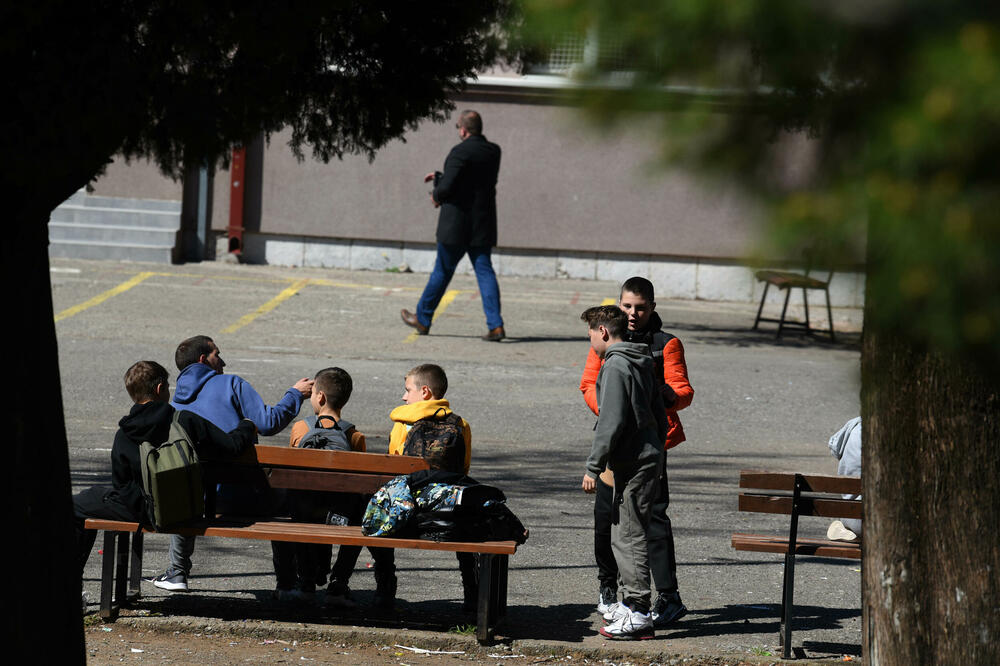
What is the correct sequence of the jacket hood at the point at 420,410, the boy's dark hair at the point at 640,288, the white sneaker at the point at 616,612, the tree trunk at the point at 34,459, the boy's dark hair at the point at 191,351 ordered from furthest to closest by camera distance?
the boy's dark hair at the point at 191,351, the boy's dark hair at the point at 640,288, the jacket hood at the point at 420,410, the white sneaker at the point at 616,612, the tree trunk at the point at 34,459

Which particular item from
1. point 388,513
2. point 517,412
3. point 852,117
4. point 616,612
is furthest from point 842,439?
point 852,117

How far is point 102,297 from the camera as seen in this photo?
49.1ft

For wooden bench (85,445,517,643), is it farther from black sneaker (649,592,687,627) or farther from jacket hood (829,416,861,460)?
jacket hood (829,416,861,460)

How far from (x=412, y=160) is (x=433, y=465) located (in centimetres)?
1196

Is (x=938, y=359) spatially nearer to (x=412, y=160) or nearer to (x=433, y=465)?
(x=433, y=465)

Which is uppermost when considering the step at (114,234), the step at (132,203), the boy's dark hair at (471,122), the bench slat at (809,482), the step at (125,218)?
the boy's dark hair at (471,122)

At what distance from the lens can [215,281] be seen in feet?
53.9

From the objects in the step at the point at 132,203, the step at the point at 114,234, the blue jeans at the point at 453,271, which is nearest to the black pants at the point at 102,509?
the blue jeans at the point at 453,271

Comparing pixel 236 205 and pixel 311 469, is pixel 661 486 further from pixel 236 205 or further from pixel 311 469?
pixel 236 205

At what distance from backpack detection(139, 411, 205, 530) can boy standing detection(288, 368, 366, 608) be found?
0.68 metres

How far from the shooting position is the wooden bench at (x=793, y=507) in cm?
556

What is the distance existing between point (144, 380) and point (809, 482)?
3.21 m

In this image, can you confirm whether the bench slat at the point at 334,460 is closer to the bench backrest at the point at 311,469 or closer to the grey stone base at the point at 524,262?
the bench backrest at the point at 311,469

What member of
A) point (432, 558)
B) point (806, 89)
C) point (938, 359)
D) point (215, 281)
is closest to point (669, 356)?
point (432, 558)
